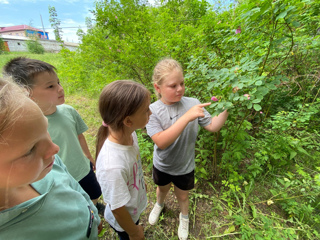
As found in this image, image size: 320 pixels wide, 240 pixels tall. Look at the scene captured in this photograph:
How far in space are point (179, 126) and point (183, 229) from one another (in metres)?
1.34

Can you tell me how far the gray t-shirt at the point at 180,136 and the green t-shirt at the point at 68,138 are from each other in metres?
0.78

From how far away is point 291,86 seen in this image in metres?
2.44

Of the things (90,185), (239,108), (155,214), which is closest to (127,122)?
(239,108)

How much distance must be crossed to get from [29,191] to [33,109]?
1.41 feet

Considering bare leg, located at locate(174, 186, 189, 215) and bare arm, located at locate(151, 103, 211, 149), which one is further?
bare leg, located at locate(174, 186, 189, 215)

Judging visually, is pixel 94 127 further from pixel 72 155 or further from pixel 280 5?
pixel 280 5

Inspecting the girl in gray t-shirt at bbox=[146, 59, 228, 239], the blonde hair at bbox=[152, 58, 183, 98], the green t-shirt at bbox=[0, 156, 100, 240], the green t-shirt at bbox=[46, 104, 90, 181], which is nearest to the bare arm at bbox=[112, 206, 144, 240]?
the green t-shirt at bbox=[0, 156, 100, 240]

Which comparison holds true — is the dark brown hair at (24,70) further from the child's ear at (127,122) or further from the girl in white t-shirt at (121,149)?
the child's ear at (127,122)

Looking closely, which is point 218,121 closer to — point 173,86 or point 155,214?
point 173,86

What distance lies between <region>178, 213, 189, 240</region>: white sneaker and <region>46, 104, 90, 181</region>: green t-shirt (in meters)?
1.24

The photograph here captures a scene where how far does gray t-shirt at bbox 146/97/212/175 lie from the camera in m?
1.32

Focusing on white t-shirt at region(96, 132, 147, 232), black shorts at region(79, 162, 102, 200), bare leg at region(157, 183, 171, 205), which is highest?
white t-shirt at region(96, 132, 147, 232)

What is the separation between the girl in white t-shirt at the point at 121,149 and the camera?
857mm

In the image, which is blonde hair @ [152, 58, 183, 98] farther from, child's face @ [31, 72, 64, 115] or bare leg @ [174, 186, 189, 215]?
bare leg @ [174, 186, 189, 215]
